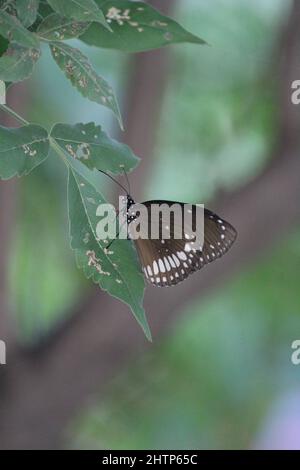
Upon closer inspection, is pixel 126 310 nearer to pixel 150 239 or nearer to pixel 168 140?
pixel 168 140

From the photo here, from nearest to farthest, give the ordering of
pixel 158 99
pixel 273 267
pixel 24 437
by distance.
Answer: pixel 158 99 < pixel 24 437 < pixel 273 267

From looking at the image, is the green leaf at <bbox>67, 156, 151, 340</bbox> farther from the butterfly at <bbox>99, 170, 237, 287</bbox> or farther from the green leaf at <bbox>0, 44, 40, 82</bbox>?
the butterfly at <bbox>99, 170, 237, 287</bbox>

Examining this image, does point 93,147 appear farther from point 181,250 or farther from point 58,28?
point 181,250

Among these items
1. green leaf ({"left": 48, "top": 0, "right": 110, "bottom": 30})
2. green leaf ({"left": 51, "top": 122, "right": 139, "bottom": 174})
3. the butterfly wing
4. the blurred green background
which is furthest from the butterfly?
the blurred green background

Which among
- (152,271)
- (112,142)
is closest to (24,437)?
(152,271)

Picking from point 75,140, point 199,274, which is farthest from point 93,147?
point 199,274
